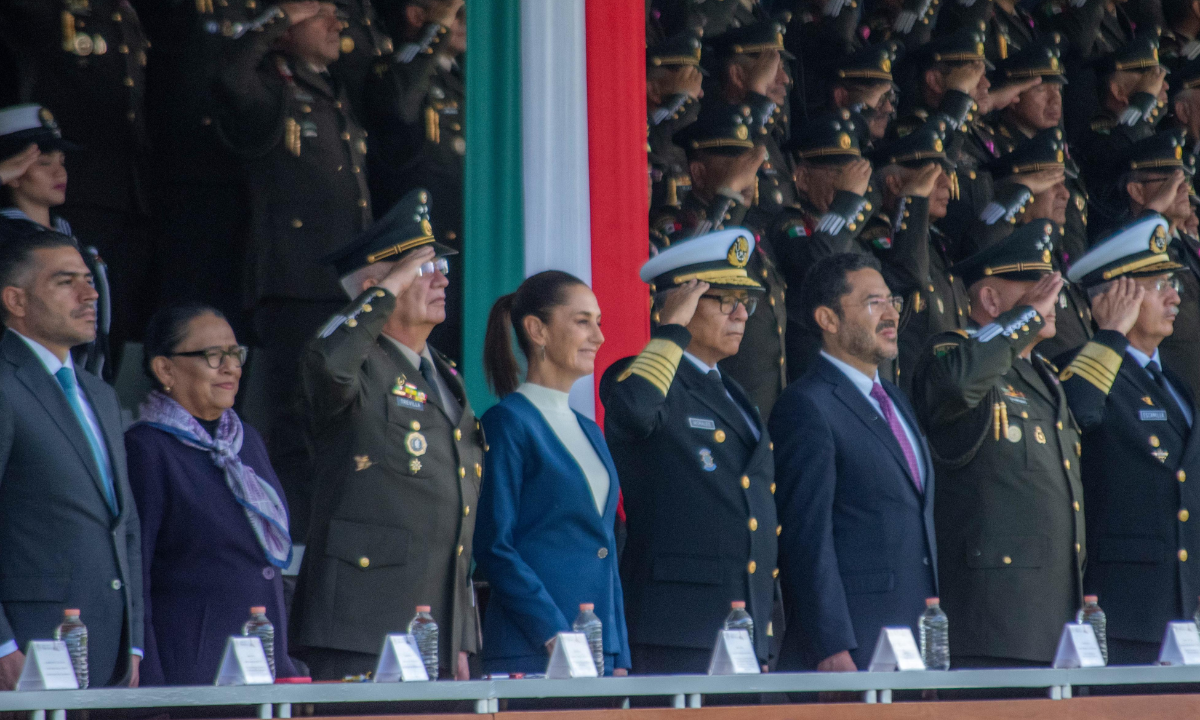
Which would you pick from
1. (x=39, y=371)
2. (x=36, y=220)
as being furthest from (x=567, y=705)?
(x=36, y=220)

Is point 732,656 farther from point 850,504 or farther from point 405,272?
point 405,272

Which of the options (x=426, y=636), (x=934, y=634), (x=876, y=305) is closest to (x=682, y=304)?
(x=876, y=305)

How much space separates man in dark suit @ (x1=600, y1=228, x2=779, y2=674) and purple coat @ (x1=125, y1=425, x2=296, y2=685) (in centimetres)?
81

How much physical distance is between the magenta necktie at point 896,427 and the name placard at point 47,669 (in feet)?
6.79

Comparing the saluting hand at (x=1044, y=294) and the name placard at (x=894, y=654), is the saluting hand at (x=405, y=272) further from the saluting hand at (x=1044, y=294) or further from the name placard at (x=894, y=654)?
the saluting hand at (x=1044, y=294)

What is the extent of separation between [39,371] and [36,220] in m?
1.02

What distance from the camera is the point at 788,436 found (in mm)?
3730

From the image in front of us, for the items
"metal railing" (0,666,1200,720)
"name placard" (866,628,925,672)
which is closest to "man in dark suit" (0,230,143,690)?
"metal railing" (0,666,1200,720)

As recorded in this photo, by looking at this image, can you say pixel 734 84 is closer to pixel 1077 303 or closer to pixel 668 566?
pixel 1077 303

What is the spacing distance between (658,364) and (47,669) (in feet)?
5.30

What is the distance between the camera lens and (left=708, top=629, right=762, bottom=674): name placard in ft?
9.05

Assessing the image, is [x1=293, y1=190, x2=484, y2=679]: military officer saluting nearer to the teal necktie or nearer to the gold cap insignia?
the teal necktie

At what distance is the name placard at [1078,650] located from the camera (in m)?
3.07

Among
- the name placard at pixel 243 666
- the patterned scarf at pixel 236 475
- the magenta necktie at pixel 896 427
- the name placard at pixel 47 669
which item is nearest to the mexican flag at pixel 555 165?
the magenta necktie at pixel 896 427
